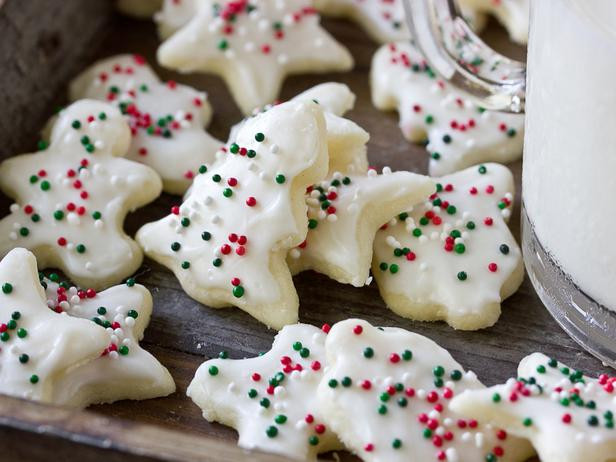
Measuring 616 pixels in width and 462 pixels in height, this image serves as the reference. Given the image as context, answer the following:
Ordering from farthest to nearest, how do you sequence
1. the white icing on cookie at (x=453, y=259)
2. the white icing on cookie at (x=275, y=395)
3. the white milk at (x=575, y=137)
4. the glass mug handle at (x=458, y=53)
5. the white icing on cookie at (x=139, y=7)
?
1. the white icing on cookie at (x=139, y=7)
2. the glass mug handle at (x=458, y=53)
3. the white icing on cookie at (x=453, y=259)
4. the white icing on cookie at (x=275, y=395)
5. the white milk at (x=575, y=137)

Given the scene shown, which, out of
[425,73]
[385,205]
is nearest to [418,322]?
[385,205]

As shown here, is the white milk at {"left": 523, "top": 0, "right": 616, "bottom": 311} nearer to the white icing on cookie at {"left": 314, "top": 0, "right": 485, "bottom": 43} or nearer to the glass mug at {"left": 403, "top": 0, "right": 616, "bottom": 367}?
the glass mug at {"left": 403, "top": 0, "right": 616, "bottom": 367}

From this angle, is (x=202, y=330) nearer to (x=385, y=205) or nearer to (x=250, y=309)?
(x=250, y=309)

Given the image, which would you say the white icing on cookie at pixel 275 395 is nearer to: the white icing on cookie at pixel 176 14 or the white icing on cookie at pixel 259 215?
the white icing on cookie at pixel 259 215

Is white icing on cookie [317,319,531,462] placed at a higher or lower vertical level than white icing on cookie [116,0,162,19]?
lower

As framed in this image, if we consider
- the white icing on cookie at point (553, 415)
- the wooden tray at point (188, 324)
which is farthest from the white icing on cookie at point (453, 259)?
the white icing on cookie at point (553, 415)

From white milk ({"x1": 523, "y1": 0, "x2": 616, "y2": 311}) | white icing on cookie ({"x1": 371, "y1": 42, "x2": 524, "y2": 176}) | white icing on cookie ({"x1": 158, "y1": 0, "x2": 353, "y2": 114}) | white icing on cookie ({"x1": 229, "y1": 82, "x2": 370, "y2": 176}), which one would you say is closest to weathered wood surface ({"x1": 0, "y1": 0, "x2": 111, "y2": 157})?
white icing on cookie ({"x1": 158, "y1": 0, "x2": 353, "y2": 114})
